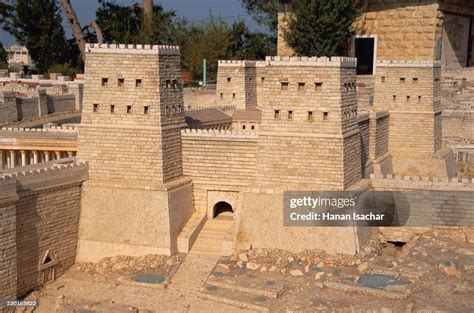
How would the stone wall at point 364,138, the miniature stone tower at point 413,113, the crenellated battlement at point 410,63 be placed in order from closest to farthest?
the stone wall at point 364,138 < the crenellated battlement at point 410,63 < the miniature stone tower at point 413,113

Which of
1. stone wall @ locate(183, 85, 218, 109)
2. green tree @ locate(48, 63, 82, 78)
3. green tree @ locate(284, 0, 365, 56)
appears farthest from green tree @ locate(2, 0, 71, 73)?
green tree @ locate(284, 0, 365, 56)

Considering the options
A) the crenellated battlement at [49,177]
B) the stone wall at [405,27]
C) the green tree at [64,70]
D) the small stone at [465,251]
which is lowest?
the small stone at [465,251]

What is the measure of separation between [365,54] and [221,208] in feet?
81.5

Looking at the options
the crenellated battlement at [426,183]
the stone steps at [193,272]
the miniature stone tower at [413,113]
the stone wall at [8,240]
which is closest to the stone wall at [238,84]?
the miniature stone tower at [413,113]

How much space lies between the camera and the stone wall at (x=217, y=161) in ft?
78.8

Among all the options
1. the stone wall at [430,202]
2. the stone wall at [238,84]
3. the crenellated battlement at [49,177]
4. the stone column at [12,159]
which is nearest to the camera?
the crenellated battlement at [49,177]

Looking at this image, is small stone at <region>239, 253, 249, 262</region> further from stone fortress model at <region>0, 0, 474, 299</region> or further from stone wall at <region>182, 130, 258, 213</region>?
stone wall at <region>182, 130, 258, 213</region>

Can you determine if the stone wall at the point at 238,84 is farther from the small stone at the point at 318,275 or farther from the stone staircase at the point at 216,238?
the small stone at the point at 318,275

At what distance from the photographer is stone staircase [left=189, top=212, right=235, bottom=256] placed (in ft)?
75.3

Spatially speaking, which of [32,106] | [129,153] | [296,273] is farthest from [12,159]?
[296,273]

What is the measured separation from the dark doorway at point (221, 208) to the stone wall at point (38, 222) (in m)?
5.60

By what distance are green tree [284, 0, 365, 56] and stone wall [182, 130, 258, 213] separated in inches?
791

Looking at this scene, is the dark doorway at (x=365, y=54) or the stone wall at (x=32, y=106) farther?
the dark doorway at (x=365, y=54)

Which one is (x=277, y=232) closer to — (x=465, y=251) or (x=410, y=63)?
(x=465, y=251)
